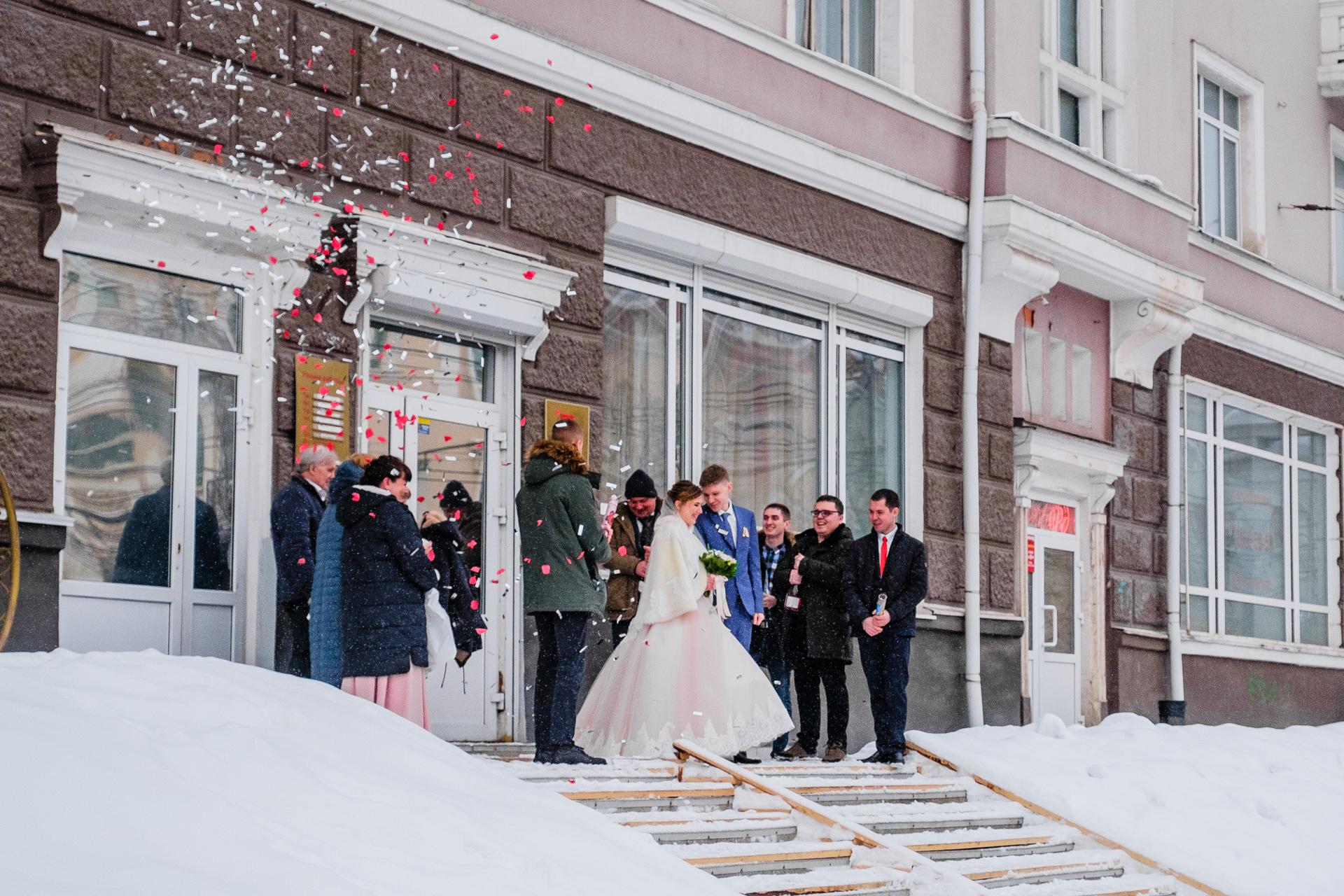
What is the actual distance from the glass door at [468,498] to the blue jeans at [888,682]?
7.61 ft

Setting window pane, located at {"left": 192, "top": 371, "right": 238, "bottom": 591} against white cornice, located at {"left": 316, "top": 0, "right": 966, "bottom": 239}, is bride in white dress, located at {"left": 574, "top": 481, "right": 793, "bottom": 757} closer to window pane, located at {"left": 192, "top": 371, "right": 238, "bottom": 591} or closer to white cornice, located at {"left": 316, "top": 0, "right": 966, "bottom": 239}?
window pane, located at {"left": 192, "top": 371, "right": 238, "bottom": 591}

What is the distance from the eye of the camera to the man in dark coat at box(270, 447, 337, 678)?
10008mm

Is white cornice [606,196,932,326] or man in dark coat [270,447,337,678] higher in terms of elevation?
white cornice [606,196,932,326]

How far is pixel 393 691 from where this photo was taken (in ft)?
29.7

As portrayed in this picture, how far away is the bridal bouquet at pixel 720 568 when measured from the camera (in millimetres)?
10672

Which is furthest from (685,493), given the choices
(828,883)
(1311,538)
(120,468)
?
(1311,538)

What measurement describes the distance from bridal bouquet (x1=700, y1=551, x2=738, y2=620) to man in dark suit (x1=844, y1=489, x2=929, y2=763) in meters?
1.02

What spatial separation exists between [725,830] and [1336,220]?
54.2 feet

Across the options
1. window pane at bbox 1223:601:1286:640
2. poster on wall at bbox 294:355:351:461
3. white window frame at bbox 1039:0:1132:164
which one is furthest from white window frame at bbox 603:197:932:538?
window pane at bbox 1223:601:1286:640

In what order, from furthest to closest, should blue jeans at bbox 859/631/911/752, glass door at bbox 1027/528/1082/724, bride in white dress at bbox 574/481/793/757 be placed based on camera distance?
1. glass door at bbox 1027/528/1082/724
2. blue jeans at bbox 859/631/911/752
3. bride in white dress at bbox 574/481/793/757

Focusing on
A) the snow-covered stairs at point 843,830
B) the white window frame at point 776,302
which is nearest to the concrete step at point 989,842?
the snow-covered stairs at point 843,830

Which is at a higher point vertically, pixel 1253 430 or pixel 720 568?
pixel 1253 430

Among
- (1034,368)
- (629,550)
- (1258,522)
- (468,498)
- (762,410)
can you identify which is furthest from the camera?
(1258,522)

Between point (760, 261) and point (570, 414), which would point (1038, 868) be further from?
point (760, 261)
